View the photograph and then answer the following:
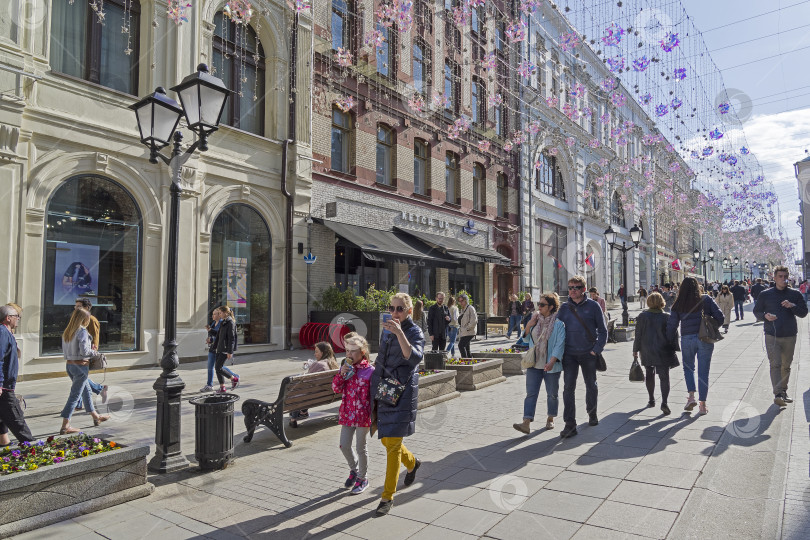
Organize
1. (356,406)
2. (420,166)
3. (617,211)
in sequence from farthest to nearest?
(617,211)
(420,166)
(356,406)

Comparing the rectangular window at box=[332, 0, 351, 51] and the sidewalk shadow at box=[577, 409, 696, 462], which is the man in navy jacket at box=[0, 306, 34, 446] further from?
the rectangular window at box=[332, 0, 351, 51]

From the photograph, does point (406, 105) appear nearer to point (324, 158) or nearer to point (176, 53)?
point (324, 158)

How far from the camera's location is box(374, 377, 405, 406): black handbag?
14.1ft

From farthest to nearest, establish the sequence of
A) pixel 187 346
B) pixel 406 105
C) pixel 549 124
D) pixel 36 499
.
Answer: pixel 549 124, pixel 406 105, pixel 187 346, pixel 36 499

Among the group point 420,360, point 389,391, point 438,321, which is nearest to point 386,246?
point 438,321

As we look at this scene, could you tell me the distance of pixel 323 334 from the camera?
15.4 metres

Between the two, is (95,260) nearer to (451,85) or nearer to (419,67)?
(419,67)

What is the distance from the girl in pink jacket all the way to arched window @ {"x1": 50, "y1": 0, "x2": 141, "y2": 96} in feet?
31.6

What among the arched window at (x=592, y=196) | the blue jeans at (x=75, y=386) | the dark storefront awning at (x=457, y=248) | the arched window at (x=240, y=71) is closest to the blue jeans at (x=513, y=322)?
the dark storefront awning at (x=457, y=248)

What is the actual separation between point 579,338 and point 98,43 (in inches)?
475

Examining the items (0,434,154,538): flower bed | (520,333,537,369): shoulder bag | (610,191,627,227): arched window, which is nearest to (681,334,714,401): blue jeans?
(520,333,537,369): shoulder bag

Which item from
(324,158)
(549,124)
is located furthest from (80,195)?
(549,124)

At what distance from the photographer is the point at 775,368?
7797 millimetres

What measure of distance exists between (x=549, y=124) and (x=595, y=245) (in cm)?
1052
